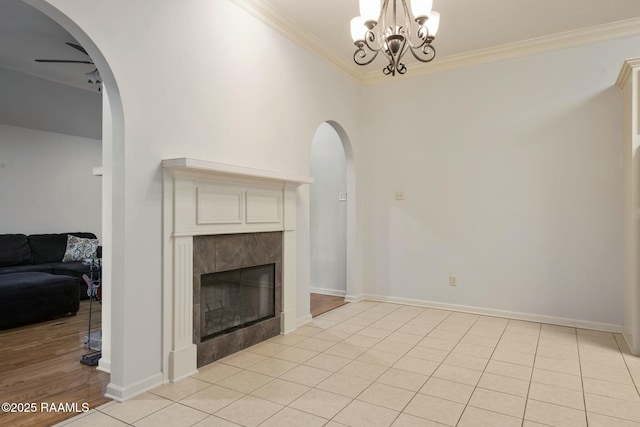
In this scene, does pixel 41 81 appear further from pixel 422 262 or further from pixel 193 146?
pixel 422 262

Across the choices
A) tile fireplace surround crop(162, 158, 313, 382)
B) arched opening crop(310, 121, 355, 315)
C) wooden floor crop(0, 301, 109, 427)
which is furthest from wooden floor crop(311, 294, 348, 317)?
wooden floor crop(0, 301, 109, 427)

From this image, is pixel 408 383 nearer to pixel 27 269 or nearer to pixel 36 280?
pixel 36 280

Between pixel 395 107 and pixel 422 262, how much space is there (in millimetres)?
2103

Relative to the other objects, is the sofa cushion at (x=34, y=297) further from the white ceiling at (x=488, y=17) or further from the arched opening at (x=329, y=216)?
the white ceiling at (x=488, y=17)

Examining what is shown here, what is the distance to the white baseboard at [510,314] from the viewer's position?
4.00 metres

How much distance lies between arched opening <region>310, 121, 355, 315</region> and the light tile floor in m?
1.80

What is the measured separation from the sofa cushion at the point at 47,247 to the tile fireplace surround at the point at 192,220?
13.5ft

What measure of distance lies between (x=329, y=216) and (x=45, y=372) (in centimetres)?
387

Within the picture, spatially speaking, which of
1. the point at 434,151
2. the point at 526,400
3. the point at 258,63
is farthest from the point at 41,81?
the point at 526,400

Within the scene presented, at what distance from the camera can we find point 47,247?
5.75 metres

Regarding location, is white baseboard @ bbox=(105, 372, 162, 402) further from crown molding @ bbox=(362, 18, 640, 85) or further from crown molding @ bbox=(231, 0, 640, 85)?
crown molding @ bbox=(362, 18, 640, 85)

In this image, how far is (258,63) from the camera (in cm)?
362

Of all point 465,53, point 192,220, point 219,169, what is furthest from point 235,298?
point 465,53

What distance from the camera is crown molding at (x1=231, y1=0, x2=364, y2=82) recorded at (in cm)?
354
